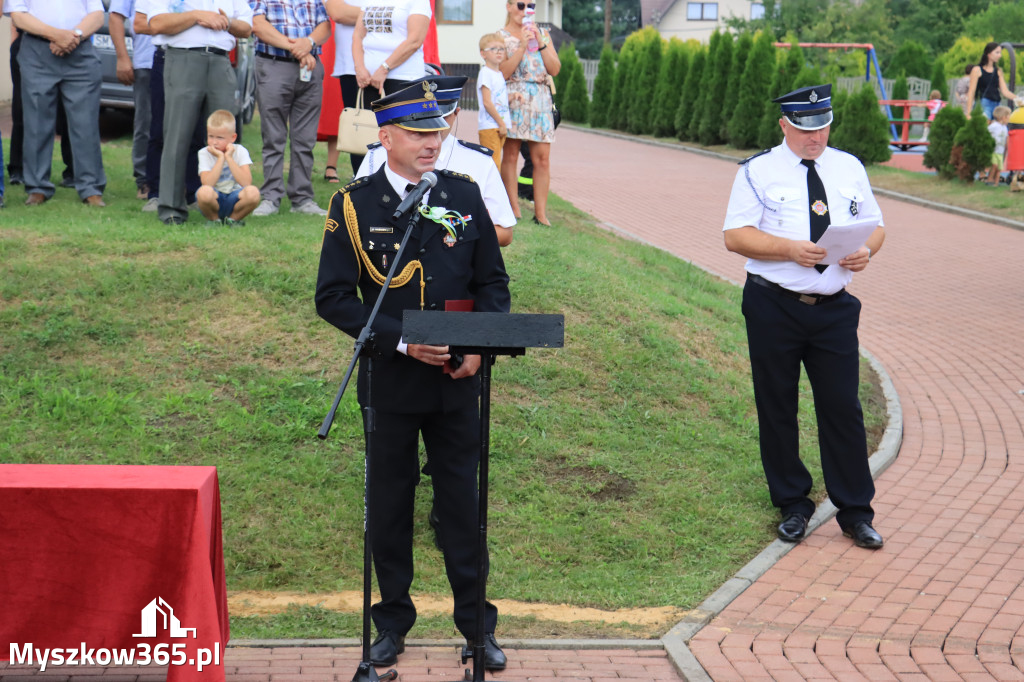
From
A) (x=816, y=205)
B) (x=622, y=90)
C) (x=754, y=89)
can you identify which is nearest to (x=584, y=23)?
(x=622, y=90)

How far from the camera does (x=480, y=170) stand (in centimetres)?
571

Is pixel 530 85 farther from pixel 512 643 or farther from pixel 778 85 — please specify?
pixel 778 85

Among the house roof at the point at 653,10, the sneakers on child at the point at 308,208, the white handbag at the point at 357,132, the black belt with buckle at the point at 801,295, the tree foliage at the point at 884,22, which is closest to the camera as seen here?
the black belt with buckle at the point at 801,295

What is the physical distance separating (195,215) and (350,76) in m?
1.77

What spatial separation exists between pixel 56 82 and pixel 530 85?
4203 millimetres

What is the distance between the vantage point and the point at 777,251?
5.88m

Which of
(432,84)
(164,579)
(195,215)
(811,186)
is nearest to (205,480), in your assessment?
(164,579)

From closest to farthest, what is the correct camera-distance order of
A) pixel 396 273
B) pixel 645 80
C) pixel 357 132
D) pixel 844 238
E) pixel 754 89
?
1. pixel 396 273
2. pixel 844 238
3. pixel 357 132
4. pixel 754 89
5. pixel 645 80

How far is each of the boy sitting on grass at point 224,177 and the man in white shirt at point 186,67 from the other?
0.21 meters

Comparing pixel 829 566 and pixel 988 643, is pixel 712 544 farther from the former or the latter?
pixel 988 643

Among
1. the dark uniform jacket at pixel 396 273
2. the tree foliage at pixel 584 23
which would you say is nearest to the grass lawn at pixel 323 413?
the dark uniform jacket at pixel 396 273

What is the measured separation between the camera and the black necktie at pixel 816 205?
591 cm

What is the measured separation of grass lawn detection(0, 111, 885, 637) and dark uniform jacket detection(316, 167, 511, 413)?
4.09 feet

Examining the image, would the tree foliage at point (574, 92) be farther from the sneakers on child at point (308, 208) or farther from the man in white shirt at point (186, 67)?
the man in white shirt at point (186, 67)
